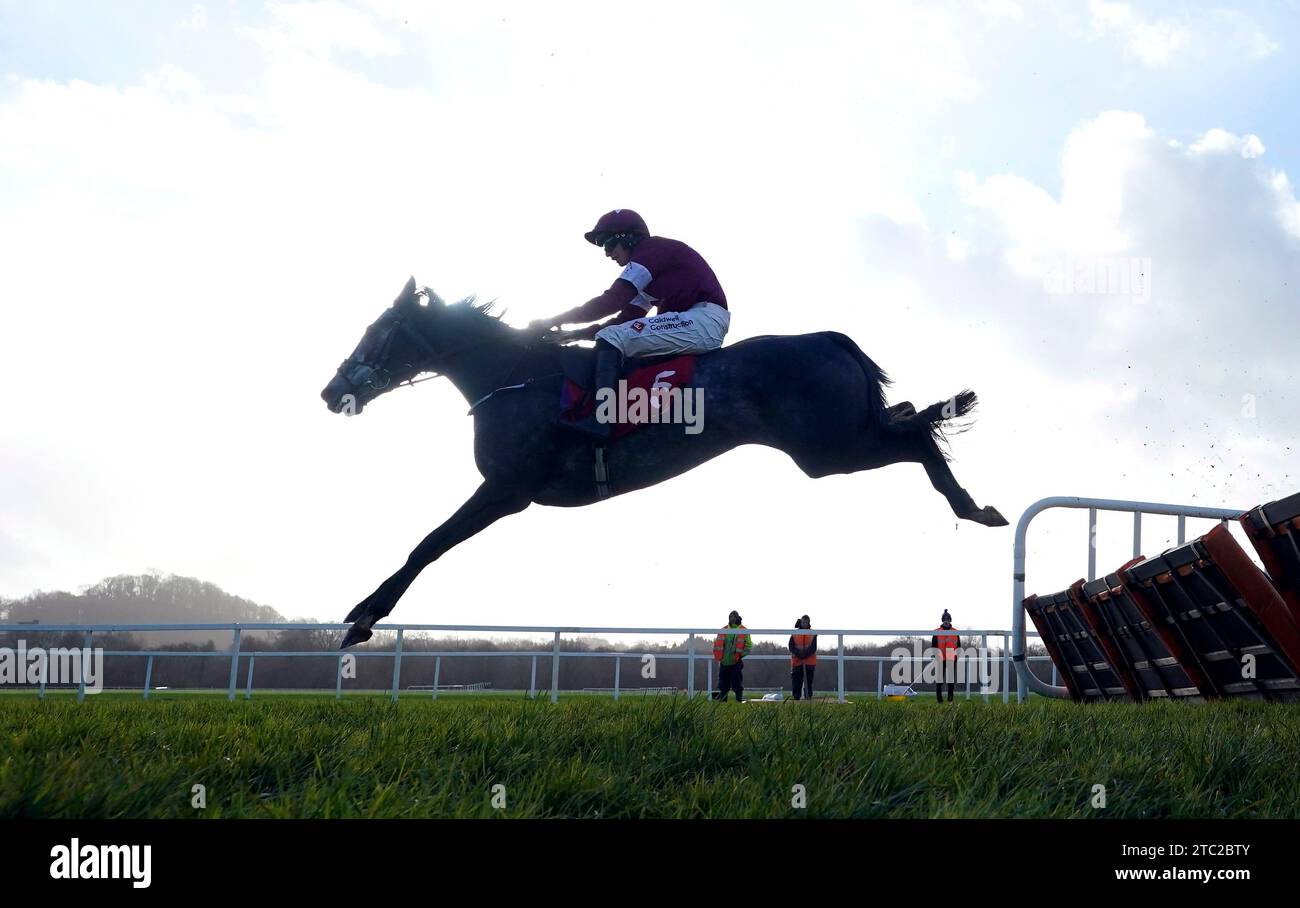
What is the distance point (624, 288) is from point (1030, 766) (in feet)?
11.7

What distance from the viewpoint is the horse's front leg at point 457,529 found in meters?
6.00

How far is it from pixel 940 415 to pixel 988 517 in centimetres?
70

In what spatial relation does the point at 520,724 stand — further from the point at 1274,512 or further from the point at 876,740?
the point at 1274,512

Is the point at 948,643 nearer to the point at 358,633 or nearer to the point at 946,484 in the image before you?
the point at 946,484

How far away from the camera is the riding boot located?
5.82m

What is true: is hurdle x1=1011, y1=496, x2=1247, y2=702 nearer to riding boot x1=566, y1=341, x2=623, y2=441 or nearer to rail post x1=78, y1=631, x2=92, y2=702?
riding boot x1=566, y1=341, x2=623, y2=441

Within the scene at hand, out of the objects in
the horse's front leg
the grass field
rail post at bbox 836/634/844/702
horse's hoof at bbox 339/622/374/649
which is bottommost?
rail post at bbox 836/634/844/702

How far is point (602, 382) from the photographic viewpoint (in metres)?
5.89

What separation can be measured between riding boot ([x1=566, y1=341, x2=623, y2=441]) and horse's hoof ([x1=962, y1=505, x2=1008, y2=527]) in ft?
7.70

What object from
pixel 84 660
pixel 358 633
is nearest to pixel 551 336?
pixel 358 633

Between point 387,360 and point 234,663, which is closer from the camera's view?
point 387,360

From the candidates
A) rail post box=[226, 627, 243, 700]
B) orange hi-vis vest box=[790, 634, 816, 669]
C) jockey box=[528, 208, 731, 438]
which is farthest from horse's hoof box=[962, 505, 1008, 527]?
rail post box=[226, 627, 243, 700]
